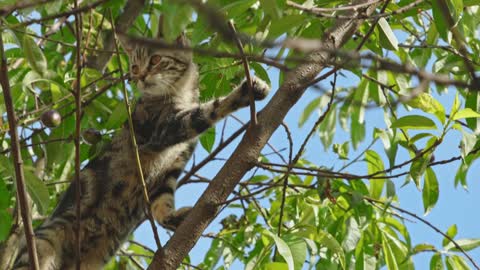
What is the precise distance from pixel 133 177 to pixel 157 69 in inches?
27.5

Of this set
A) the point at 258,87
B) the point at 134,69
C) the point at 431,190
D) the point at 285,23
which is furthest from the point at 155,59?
the point at 285,23

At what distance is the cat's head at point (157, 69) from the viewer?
3986 millimetres

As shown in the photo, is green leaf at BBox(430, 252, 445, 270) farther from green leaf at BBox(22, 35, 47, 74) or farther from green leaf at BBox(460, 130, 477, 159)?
green leaf at BBox(22, 35, 47, 74)

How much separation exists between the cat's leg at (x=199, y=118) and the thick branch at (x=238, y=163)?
57cm

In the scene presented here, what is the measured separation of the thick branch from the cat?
65 centimetres

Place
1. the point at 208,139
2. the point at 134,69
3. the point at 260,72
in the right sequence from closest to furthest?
the point at 260,72
the point at 208,139
the point at 134,69

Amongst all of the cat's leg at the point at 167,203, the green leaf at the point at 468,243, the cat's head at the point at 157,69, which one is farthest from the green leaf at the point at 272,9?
the cat's head at the point at 157,69

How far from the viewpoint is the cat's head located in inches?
157

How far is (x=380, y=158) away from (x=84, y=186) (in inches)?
61.7

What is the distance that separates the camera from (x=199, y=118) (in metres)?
3.40

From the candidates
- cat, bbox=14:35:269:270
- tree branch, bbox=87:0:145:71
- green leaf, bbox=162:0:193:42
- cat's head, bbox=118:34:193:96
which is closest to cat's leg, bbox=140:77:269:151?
cat, bbox=14:35:269:270

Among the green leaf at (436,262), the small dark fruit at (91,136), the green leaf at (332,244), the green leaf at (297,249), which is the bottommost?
the green leaf at (297,249)

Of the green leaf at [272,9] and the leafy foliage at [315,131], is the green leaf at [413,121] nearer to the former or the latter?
the leafy foliage at [315,131]

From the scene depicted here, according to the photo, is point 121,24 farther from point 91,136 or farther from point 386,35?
point 386,35
